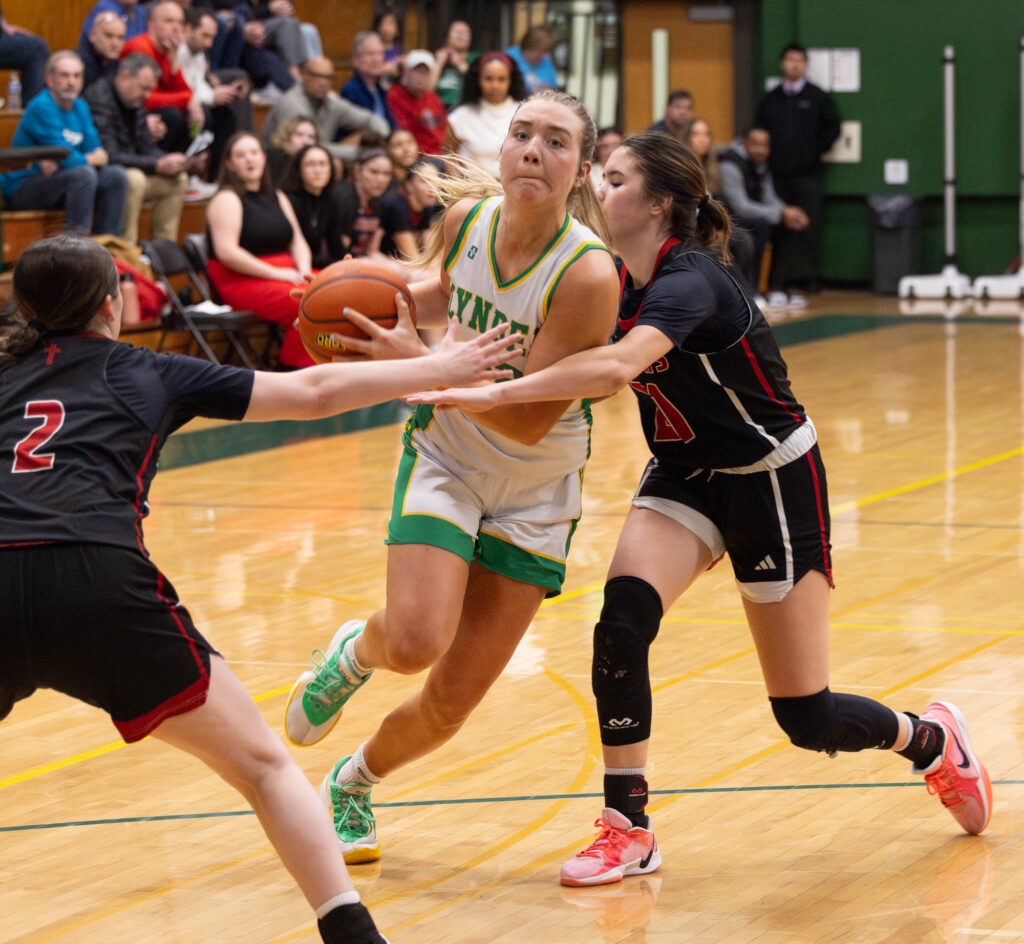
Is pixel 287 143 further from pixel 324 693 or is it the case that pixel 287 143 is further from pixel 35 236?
pixel 324 693

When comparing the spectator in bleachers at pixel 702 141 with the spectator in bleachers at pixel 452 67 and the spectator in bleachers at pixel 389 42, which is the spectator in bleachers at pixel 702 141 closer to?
the spectator in bleachers at pixel 452 67

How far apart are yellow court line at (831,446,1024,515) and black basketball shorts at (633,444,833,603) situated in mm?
3782

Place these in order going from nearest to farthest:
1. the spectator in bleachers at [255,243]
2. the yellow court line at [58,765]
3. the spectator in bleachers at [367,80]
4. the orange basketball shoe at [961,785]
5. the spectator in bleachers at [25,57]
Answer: the orange basketball shoe at [961,785] → the yellow court line at [58,765] → the spectator in bleachers at [255,243] → the spectator in bleachers at [25,57] → the spectator in bleachers at [367,80]

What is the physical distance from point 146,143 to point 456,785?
8693 mm

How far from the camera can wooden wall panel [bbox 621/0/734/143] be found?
1895cm

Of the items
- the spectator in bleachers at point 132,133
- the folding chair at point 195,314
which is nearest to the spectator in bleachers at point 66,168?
the spectator in bleachers at point 132,133

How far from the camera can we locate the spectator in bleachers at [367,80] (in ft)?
46.2

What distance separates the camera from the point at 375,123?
44.9 ft

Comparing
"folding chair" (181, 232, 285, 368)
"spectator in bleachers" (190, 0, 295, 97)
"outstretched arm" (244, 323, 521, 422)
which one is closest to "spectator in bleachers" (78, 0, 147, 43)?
"spectator in bleachers" (190, 0, 295, 97)

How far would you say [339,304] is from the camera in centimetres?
361

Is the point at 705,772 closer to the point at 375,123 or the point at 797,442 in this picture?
the point at 797,442

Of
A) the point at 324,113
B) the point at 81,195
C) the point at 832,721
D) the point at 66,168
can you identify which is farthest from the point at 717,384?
the point at 324,113

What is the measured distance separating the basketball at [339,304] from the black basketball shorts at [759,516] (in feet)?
2.44

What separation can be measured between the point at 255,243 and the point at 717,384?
789 centimetres
